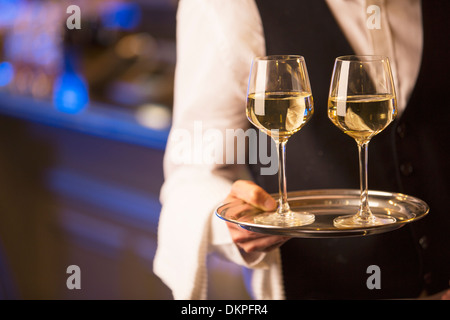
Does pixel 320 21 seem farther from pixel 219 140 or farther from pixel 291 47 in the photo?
pixel 219 140

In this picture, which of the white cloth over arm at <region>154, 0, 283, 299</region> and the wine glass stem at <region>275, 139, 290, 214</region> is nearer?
the wine glass stem at <region>275, 139, 290, 214</region>

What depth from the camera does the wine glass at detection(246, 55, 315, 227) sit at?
1070 millimetres

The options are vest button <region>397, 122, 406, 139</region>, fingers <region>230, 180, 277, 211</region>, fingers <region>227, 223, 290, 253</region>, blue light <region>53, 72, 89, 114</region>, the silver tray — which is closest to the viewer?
the silver tray

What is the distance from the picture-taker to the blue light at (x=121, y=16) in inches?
108

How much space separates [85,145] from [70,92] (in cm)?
30

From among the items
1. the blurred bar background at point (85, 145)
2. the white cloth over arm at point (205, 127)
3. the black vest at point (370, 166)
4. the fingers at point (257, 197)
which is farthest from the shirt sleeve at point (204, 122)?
the blurred bar background at point (85, 145)

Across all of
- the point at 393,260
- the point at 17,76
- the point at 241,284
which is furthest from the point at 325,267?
the point at 17,76

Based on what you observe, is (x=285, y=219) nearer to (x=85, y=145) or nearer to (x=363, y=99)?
(x=363, y=99)

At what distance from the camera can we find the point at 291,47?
4.75ft

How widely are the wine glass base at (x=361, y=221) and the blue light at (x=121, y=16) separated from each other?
1887mm

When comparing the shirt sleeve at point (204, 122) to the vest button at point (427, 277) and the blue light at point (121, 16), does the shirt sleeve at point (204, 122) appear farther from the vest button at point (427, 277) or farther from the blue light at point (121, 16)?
the blue light at point (121, 16)

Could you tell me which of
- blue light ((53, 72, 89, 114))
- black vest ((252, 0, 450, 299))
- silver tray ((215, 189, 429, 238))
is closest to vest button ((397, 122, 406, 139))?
black vest ((252, 0, 450, 299))

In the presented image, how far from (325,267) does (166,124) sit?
863mm

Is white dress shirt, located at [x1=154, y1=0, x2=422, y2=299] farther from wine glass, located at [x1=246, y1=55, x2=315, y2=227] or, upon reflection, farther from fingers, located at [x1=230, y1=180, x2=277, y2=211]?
wine glass, located at [x1=246, y1=55, x2=315, y2=227]
